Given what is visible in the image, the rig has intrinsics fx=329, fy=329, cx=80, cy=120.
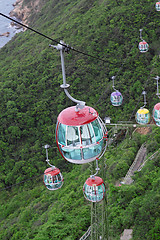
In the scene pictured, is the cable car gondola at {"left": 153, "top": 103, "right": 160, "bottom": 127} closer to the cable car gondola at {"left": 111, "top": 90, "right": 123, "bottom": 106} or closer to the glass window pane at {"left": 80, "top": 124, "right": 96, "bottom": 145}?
the glass window pane at {"left": 80, "top": 124, "right": 96, "bottom": 145}

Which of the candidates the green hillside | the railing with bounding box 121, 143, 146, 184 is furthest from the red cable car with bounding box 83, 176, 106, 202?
the railing with bounding box 121, 143, 146, 184

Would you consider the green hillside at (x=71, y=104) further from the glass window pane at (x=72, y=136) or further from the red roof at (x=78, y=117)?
the red roof at (x=78, y=117)

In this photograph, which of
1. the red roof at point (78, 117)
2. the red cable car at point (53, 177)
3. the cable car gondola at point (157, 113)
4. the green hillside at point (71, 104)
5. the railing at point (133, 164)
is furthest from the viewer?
the railing at point (133, 164)

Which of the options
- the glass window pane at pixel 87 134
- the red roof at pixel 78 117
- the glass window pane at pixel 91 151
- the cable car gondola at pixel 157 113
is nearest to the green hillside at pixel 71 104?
the cable car gondola at pixel 157 113

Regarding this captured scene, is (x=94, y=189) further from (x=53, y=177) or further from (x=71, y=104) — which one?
(x=71, y=104)

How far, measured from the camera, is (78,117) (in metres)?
7.79

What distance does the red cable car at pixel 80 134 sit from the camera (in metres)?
7.73

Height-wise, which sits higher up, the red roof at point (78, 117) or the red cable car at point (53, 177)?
the red roof at point (78, 117)

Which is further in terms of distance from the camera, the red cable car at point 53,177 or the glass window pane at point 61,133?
the red cable car at point 53,177

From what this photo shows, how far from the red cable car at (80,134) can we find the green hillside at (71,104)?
8585mm

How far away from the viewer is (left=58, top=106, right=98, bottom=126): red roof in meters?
7.69

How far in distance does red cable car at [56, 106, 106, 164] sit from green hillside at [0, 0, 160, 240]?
8.58 metres

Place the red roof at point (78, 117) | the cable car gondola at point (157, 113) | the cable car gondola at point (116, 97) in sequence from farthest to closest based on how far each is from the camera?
the cable car gondola at point (116, 97) < the cable car gondola at point (157, 113) < the red roof at point (78, 117)

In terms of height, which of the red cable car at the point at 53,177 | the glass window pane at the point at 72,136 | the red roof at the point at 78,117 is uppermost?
the red roof at the point at 78,117
